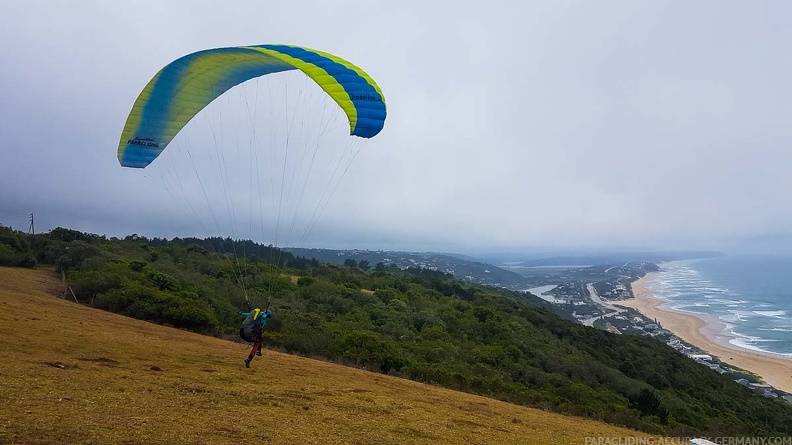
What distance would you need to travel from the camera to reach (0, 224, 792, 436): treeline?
17.0m

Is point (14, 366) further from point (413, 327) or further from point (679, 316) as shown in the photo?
point (679, 316)

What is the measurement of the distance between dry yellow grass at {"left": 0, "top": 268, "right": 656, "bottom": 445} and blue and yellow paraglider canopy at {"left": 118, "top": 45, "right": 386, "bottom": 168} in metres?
4.68

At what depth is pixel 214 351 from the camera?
40.7ft

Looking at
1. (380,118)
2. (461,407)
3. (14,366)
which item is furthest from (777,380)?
(14,366)

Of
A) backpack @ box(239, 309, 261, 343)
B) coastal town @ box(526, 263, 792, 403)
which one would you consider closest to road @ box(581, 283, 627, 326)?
coastal town @ box(526, 263, 792, 403)

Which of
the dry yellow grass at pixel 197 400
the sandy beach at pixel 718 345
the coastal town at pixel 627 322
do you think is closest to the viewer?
the dry yellow grass at pixel 197 400

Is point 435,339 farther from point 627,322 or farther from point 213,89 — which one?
point 627,322

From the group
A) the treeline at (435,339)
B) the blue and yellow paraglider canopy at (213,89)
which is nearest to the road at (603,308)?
the treeline at (435,339)

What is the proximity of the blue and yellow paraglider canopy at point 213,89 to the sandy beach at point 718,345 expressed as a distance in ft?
144

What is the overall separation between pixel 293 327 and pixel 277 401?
36.7ft

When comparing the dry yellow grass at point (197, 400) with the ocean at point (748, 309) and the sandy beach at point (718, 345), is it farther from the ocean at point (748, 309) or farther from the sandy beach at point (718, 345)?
the ocean at point (748, 309)

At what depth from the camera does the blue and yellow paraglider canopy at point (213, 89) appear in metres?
10.1

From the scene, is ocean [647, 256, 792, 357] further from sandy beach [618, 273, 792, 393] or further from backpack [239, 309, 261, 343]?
backpack [239, 309, 261, 343]

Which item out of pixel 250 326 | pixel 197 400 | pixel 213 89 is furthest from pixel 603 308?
pixel 197 400
